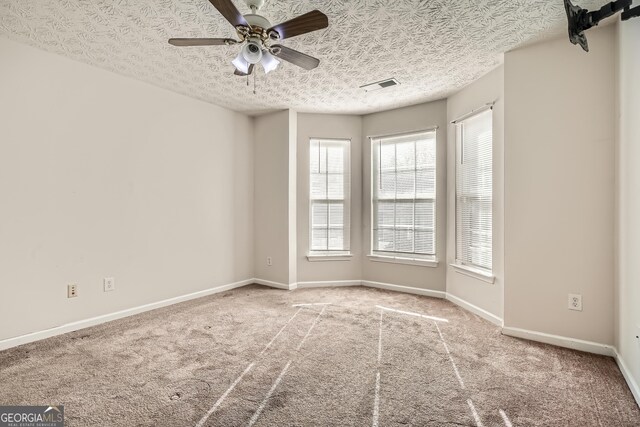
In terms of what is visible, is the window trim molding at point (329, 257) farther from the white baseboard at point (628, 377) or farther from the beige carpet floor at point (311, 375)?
the white baseboard at point (628, 377)

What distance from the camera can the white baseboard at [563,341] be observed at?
2408 millimetres

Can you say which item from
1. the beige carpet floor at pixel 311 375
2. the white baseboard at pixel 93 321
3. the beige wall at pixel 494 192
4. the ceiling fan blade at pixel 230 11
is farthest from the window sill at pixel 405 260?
the ceiling fan blade at pixel 230 11

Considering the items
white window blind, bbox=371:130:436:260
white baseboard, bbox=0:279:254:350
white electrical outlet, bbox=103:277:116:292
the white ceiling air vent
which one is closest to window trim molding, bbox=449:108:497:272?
white window blind, bbox=371:130:436:260

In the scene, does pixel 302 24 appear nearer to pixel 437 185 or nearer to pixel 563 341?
pixel 437 185

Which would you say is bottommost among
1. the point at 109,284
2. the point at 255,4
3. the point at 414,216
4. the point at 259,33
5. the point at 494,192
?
the point at 109,284

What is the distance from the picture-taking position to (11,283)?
258 centimetres

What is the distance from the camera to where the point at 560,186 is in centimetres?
256

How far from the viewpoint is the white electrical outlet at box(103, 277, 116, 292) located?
125 inches

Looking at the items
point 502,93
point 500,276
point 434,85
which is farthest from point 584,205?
point 434,85

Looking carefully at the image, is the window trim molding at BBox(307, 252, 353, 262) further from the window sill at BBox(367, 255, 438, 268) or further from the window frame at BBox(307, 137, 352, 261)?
the window sill at BBox(367, 255, 438, 268)

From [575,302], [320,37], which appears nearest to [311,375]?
[575,302]

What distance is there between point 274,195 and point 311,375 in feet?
9.43

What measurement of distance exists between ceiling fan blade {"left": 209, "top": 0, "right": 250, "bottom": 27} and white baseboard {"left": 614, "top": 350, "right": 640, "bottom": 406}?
3208 mm

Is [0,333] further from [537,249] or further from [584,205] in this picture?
[584,205]
